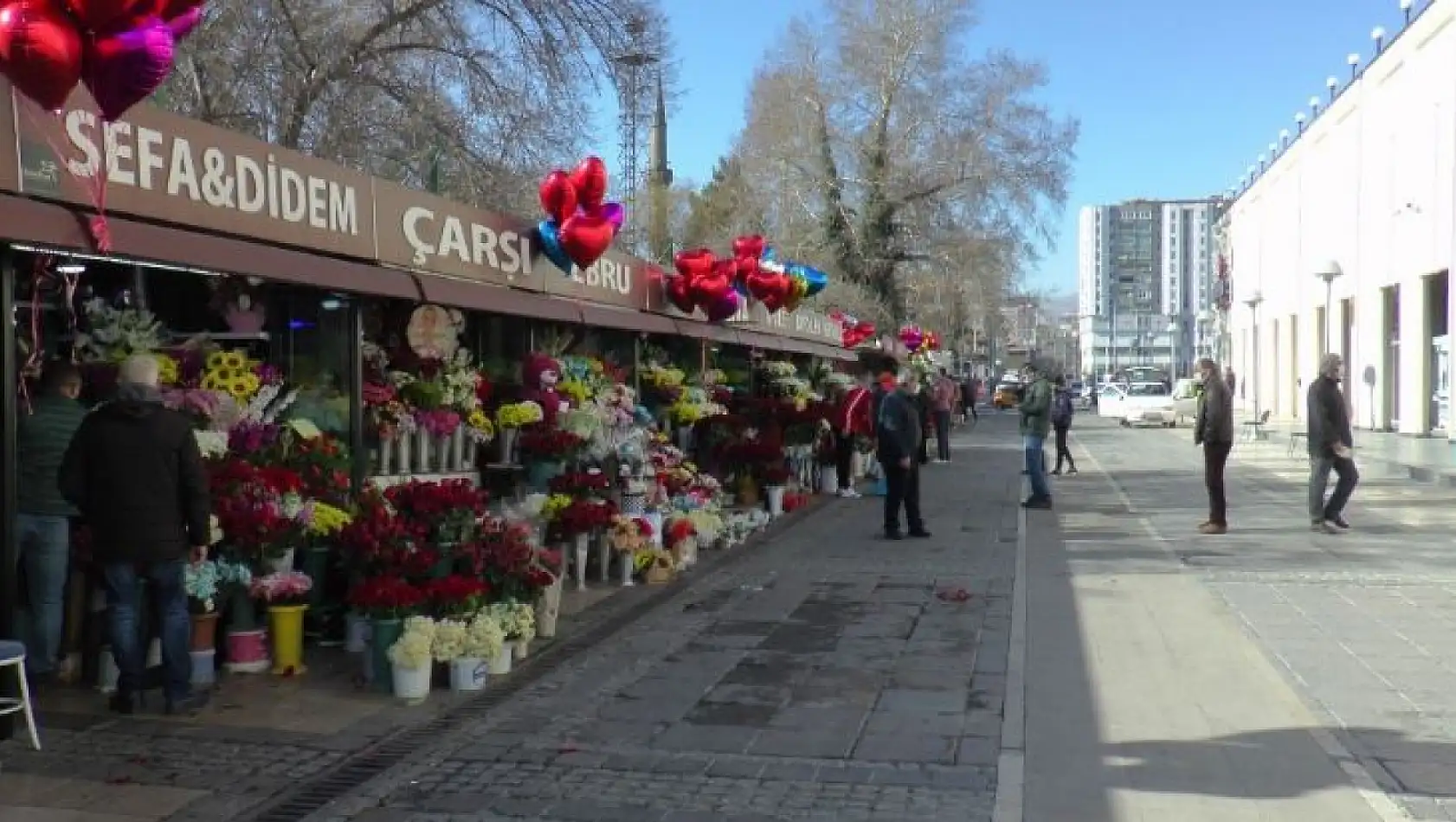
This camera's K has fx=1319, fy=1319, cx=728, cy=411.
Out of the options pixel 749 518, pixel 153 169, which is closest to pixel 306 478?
pixel 153 169

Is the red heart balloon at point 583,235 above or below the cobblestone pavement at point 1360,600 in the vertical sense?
above

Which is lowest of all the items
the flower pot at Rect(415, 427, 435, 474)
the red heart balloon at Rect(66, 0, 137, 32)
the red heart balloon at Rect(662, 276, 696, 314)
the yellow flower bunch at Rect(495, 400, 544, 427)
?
the flower pot at Rect(415, 427, 435, 474)

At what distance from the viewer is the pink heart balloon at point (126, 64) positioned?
5051 mm

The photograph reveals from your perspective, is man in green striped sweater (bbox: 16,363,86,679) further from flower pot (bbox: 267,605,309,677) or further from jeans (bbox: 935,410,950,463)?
jeans (bbox: 935,410,950,463)

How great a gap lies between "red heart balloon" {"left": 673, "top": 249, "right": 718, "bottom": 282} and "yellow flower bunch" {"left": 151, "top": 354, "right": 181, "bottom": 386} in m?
7.23

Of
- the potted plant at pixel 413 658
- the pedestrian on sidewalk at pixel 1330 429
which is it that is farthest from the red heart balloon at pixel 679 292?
the potted plant at pixel 413 658

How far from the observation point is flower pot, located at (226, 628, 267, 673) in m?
7.17

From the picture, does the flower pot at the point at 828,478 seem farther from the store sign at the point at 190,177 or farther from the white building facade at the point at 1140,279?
the white building facade at the point at 1140,279

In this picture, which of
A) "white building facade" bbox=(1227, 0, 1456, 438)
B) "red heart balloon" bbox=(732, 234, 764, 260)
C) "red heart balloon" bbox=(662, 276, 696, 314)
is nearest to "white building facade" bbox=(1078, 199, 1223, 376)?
"white building facade" bbox=(1227, 0, 1456, 438)

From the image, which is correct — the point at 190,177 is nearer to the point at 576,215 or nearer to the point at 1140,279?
the point at 576,215

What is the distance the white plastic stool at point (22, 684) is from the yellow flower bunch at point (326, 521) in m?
1.88

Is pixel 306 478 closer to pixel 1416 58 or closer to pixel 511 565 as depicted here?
pixel 511 565

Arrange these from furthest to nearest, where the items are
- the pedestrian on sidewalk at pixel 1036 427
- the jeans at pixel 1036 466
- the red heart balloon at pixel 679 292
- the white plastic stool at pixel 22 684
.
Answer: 1. the jeans at pixel 1036 466
2. the pedestrian on sidewalk at pixel 1036 427
3. the red heart balloon at pixel 679 292
4. the white plastic stool at pixel 22 684

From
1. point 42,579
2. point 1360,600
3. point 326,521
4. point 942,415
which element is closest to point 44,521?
point 42,579
